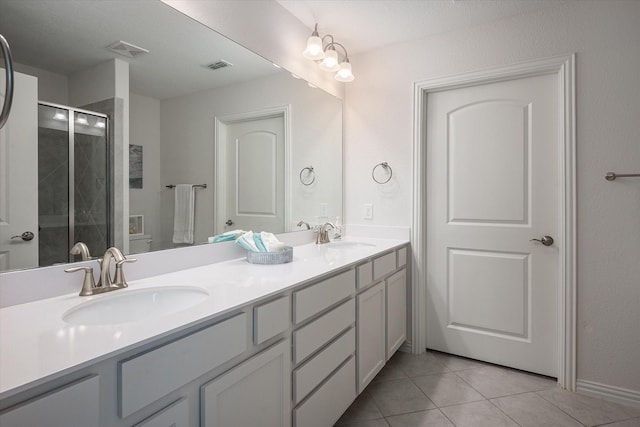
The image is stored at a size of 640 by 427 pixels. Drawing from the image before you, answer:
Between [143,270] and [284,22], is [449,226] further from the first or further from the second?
[143,270]

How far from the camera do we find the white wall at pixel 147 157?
1.33 meters

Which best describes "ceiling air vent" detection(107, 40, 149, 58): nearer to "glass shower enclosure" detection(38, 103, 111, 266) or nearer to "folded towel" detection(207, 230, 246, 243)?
"glass shower enclosure" detection(38, 103, 111, 266)

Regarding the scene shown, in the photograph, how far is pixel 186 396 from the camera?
2.86ft

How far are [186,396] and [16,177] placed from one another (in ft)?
2.67

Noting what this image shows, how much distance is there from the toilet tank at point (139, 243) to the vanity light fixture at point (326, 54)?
152 centimetres

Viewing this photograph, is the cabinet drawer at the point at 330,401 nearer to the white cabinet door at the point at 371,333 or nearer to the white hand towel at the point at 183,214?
the white cabinet door at the point at 371,333

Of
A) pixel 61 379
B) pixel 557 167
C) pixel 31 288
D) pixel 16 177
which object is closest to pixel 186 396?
pixel 61 379

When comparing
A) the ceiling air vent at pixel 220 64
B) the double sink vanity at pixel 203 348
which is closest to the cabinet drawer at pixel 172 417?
the double sink vanity at pixel 203 348

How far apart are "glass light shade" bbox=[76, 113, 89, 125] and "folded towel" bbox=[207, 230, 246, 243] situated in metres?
0.72

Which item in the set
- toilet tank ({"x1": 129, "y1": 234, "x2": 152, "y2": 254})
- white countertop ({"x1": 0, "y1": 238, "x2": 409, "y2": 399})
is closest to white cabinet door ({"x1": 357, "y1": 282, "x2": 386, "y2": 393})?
white countertop ({"x1": 0, "y1": 238, "x2": 409, "y2": 399})

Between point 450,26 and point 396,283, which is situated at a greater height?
point 450,26

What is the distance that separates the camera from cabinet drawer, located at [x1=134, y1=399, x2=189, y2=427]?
0.78 meters

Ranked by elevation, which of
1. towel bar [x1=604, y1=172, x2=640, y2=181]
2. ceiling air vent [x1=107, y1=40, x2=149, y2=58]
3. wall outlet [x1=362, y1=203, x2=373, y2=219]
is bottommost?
wall outlet [x1=362, y1=203, x2=373, y2=219]

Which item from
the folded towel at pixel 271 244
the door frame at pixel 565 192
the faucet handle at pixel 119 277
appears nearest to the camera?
the faucet handle at pixel 119 277
